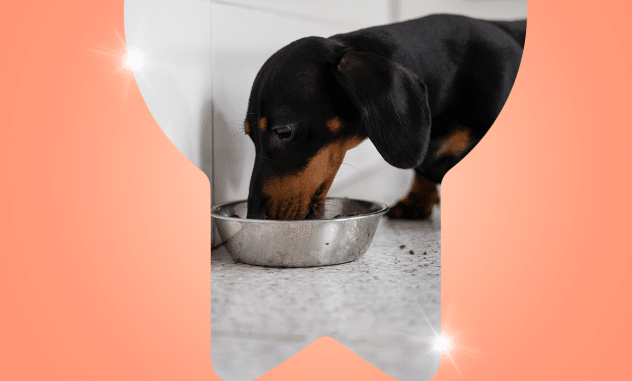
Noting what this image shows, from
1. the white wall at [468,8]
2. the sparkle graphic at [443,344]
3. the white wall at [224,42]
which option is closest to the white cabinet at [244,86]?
the white wall at [224,42]

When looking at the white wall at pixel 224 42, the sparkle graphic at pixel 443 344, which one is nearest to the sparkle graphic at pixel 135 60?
the white wall at pixel 224 42

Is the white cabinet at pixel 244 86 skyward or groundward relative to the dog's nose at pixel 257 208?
skyward

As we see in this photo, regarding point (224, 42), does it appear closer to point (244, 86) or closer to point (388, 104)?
point (244, 86)

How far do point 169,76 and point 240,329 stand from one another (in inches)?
18.1

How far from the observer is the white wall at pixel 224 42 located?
0.98 m

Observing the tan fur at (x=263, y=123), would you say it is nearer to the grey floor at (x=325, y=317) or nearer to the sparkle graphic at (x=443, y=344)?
the grey floor at (x=325, y=317)

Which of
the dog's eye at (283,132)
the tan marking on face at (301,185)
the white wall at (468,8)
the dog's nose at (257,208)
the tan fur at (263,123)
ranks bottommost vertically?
the dog's nose at (257,208)

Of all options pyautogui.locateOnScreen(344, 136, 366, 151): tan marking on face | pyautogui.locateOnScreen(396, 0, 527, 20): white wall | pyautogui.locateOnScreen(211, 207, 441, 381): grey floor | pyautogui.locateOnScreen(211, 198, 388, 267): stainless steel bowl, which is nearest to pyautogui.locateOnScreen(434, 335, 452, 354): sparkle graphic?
pyautogui.locateOnScreen(211, 207, 441, 381): grey floor

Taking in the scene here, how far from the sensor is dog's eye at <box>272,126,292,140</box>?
0.98m

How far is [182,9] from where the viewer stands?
3.24ft

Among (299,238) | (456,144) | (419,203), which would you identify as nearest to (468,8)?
(456,144)

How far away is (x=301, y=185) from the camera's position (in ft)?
3.31

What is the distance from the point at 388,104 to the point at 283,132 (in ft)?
0.61

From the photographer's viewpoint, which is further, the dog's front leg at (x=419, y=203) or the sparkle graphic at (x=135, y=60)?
the dog's front leg at (x=419, y=203)
